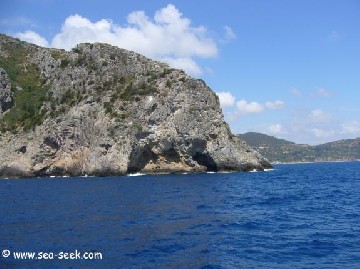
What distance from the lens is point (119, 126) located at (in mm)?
90812

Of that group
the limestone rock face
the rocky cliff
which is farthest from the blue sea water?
the limestone rock face

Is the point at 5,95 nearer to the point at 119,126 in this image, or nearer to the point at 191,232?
the point at 119,126

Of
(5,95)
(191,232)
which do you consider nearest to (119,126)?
(5,95)

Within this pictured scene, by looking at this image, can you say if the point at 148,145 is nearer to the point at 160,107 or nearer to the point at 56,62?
the point at 160,107

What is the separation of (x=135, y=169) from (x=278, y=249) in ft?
234

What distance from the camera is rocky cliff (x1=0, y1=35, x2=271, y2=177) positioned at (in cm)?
8838

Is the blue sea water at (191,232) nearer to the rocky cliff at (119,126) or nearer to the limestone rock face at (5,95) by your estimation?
the rocky cliff at (119,126)

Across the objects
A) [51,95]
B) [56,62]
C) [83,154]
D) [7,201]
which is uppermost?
[56,62]

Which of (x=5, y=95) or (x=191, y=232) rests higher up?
(x=5, y=95)

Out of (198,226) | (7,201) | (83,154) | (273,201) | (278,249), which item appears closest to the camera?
(278,249)

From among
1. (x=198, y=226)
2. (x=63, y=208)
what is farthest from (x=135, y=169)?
(x=198, y=226)

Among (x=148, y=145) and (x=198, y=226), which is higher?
(x=148, y=145)

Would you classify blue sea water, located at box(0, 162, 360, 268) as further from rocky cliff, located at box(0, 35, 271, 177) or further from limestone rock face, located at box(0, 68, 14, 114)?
limestone rock face, located at box(0, 68, 14, 114)

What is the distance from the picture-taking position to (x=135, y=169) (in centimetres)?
8938
